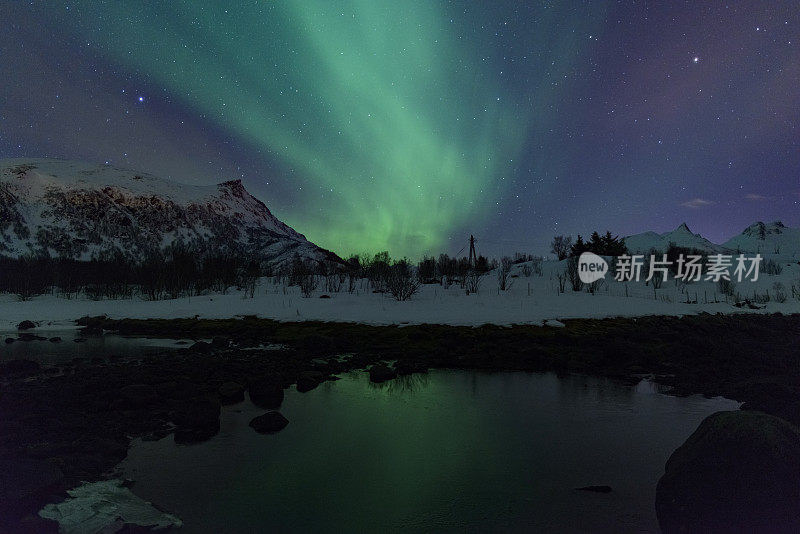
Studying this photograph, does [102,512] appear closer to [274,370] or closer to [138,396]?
[138,396]

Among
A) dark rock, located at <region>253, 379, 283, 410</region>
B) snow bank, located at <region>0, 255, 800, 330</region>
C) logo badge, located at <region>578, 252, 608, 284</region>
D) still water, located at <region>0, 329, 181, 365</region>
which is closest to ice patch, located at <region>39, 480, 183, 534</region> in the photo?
dark rock, located at <region>253, 379, 283, 410</region>

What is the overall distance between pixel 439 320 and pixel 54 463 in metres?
20.2

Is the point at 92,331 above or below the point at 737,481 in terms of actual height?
below

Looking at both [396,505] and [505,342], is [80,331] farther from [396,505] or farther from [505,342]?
[396,505]

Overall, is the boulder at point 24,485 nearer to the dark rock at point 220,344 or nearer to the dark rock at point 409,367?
the dark rock at point 409,367

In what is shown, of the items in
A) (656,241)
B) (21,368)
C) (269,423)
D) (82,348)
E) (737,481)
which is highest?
(656,241)

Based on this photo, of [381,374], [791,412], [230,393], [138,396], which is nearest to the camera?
[791,412]

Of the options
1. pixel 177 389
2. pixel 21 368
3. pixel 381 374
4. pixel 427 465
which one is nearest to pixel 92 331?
pixel 21 368

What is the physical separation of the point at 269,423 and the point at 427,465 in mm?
3349

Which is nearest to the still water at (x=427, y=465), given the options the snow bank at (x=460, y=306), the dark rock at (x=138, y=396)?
the dark rock at (x=138, y=396)

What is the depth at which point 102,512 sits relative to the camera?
500 centimetres

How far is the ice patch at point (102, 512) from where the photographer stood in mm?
4684

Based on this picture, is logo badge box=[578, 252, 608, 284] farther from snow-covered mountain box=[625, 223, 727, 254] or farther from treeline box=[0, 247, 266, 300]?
snow-covered mountain box=[625, 223, 727, 254]

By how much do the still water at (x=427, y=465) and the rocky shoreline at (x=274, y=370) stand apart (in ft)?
2.39
